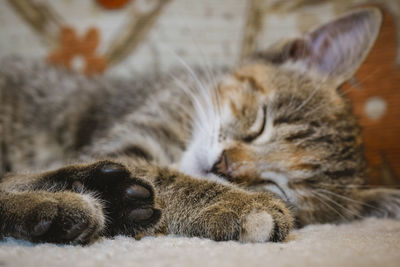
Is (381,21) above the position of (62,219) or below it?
above

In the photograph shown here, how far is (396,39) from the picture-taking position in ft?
4.36

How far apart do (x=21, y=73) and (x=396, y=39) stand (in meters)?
1.52

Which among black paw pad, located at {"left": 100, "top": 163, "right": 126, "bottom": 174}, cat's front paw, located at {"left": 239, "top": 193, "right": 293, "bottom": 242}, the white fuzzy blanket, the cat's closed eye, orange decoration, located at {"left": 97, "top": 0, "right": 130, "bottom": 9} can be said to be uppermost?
orange decoration, located at {"left": 97, "top": 0, "right": 130, "bottom": 9}

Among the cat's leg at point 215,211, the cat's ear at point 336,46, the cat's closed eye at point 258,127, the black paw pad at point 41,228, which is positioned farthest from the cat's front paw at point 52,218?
the cat's ear at point 336,46

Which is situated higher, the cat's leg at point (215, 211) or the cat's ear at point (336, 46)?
the cat's ear at point (336, 46)

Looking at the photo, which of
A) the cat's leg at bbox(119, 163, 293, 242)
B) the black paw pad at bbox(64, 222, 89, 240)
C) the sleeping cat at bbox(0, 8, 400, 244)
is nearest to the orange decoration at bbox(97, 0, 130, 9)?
the sleeping cat at bbox(0, 8, 400, 244)

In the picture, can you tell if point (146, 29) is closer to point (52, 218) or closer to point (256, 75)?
point (256, 75)

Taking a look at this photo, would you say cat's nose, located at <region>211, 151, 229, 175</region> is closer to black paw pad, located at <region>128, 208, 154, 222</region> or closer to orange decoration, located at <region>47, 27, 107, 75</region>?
black paw pad, located at <region>128, 208, 154, 222</region>

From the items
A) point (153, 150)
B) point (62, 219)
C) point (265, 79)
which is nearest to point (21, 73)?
point (153, 150)

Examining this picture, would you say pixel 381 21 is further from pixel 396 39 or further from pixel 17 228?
pixel 17 228

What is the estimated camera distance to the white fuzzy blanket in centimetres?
53

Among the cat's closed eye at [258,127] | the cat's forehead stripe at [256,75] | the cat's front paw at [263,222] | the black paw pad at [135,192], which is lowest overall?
the cat's front paw at [263,222]

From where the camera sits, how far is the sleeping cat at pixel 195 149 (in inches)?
27.5

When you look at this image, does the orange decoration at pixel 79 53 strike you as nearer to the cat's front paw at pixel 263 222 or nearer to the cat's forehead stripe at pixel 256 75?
the cat's forehead stripe at pixel 256 75
